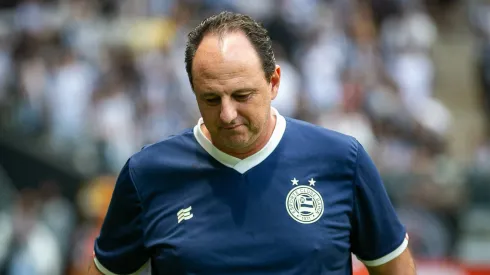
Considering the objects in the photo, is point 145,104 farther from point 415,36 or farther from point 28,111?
point 415,36

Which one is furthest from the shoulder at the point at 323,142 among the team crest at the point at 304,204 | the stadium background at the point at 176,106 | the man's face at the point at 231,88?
the stadium background at the point at 176,106

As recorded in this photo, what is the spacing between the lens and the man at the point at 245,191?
397cm

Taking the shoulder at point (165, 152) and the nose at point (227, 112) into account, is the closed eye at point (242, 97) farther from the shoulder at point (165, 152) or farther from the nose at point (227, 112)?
the shoulder at point (165, 152)

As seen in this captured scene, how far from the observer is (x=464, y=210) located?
11438 mm

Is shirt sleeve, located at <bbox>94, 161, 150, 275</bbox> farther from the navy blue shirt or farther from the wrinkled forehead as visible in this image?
the wrinkled forehead

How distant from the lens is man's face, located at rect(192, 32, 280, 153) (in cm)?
391

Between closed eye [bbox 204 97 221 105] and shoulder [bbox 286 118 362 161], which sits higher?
closed eye [bbox 204 97 221 105]

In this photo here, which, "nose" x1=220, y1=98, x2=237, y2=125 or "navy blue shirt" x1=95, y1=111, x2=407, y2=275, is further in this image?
"navy blue shirt" x1=95, y1=111, x2=407, y2=275

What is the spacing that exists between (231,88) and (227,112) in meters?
0.08

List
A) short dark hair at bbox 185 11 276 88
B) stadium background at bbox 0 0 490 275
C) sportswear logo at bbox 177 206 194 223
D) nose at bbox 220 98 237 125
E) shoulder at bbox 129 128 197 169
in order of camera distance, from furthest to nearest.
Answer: stadium background at bbox 0 0 490 275
shoulder at bbox 129 128 197 169
sportswear logo at bbox 177 206 194 223
short dark hair at bbox 185 11 276 88
nose at bbox 220 98 237 125

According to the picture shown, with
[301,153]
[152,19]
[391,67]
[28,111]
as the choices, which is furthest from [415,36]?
[301,153]

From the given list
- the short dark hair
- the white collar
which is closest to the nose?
the short dark hair

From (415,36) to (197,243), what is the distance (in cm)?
1109

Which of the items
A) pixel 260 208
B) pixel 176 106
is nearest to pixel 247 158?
pixel 260 208
